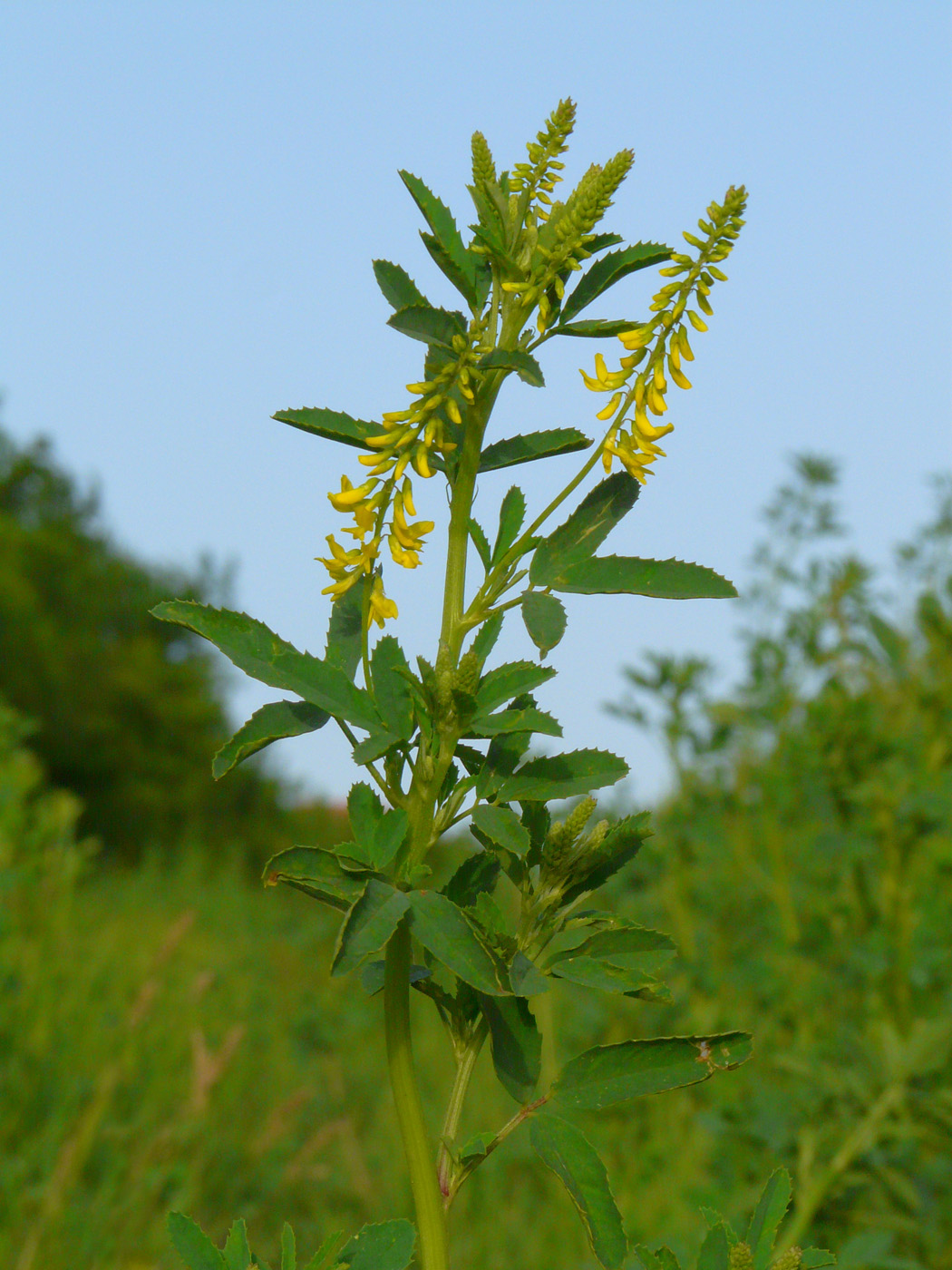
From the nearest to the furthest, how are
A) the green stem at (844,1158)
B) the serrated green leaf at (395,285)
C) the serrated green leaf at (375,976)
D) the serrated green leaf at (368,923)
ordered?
the serrated green leaf at (368,923), the serrated green leaf at (375,976), the serrated green leaf at (395,285), the green stem at (844,1158)

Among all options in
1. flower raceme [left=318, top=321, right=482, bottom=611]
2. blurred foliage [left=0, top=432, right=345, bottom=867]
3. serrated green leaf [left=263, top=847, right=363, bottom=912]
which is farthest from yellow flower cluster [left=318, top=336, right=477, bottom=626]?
blurred foliage [left=0, top=432, right=345, bottom=867]

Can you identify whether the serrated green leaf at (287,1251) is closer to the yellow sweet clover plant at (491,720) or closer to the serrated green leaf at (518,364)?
the yellow sweet clover plant at (491,720)

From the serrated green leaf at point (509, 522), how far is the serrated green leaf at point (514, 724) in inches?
5.0

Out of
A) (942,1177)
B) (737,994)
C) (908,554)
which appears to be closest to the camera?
(942,1177)

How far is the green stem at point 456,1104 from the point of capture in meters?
→ 0.70

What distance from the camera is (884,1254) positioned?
1.60 meters

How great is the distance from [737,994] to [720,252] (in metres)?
2.41

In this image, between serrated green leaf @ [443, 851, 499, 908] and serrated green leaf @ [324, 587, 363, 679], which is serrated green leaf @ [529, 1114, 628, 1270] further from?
serrated green leaf @ [324, 587, 363, 679]

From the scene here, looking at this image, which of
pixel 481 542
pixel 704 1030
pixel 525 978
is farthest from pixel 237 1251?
pixel 704 1030

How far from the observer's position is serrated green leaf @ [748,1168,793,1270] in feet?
2.52

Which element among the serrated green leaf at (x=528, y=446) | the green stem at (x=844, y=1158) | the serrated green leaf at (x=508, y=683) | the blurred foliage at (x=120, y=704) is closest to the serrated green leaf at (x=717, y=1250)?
the serrated green leaf at (x=508, y=683)

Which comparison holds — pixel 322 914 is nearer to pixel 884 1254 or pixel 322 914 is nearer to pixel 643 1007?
pixel 643 1007

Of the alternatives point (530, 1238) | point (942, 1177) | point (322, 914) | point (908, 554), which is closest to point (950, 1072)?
point (942, 1177)

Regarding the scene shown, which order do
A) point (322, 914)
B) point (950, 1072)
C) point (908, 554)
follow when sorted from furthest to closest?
point (322, 914) → point (908, 554) → point (950, 1072)
